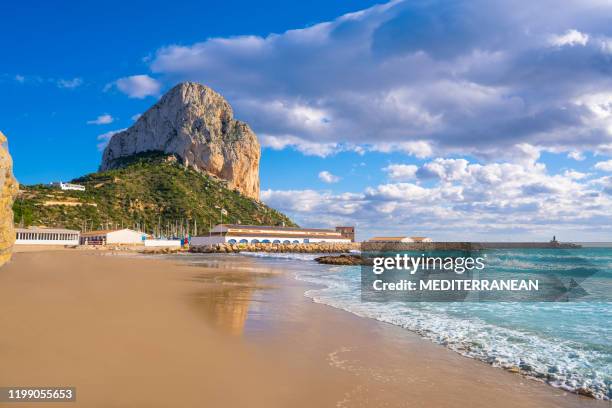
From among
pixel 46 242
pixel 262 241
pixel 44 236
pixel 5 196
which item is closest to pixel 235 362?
pixel 5 196

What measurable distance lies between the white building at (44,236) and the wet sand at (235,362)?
228 feet

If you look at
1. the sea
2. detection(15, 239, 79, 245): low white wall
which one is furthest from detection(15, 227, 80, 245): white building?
the sea

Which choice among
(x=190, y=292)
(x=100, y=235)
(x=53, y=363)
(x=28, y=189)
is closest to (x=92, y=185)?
(x=28, y=189)

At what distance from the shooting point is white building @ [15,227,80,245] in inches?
2677

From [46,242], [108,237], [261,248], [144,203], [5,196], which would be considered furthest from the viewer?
[144,203]

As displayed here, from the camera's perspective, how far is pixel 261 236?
93375 millimetres

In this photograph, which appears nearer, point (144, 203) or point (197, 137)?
point (144, 203)

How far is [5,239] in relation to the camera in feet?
31.6

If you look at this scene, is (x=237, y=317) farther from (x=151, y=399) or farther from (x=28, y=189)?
(x=28, y=189)

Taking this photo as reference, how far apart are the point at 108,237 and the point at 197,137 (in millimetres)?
75946

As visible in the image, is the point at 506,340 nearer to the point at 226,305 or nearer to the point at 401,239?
the point at 226,305

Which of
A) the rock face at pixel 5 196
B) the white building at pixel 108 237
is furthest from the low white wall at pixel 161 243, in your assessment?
the rock face at pixel 5 196

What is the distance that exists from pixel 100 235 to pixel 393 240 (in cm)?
7451

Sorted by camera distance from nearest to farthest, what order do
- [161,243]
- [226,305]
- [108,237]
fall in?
[226,305]
[108,237]
[161,243]
